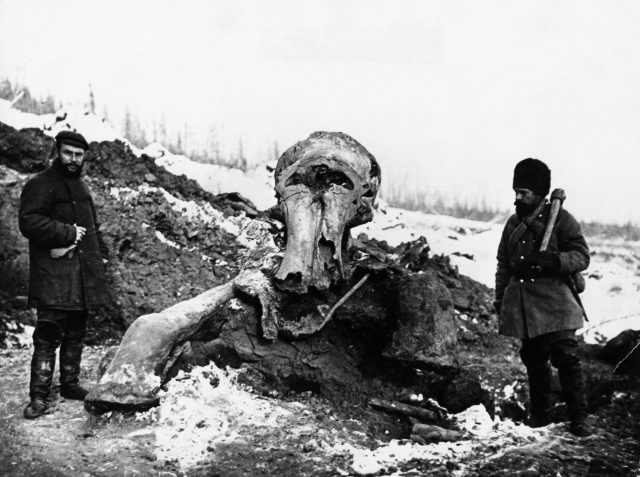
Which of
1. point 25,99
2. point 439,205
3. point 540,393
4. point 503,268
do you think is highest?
point 25,99

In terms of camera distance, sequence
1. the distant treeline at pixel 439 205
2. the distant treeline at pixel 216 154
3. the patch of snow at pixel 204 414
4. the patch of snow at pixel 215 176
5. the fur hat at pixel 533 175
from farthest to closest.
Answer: the patch of snow at pixel 215 176, the distant treeline at pixel 439 205, the distant treeline at pixel 216 154, the fur hat at pixel 533 175, the patch of snow at pixel 204 414

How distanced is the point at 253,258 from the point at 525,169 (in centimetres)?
154

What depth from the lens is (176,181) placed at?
489 cm

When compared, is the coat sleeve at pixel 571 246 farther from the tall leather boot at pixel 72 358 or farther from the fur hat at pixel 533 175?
the tall leather boot at pixel 72 358

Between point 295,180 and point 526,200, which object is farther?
point 295,180

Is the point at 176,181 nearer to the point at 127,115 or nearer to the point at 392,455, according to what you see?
the point at 127,115

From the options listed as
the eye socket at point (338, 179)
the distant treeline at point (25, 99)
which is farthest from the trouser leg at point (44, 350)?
the distant treeline at point (25, 99)

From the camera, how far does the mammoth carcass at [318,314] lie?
115 inches

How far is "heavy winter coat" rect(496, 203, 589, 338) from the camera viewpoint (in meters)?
2.86

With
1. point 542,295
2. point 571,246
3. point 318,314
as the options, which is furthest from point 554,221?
point 318,314

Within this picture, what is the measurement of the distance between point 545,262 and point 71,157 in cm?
228

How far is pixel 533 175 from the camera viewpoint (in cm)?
298

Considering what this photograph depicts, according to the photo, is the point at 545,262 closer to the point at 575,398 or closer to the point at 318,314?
the point at 575,398

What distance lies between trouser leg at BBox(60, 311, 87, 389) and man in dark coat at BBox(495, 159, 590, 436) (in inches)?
82.2
